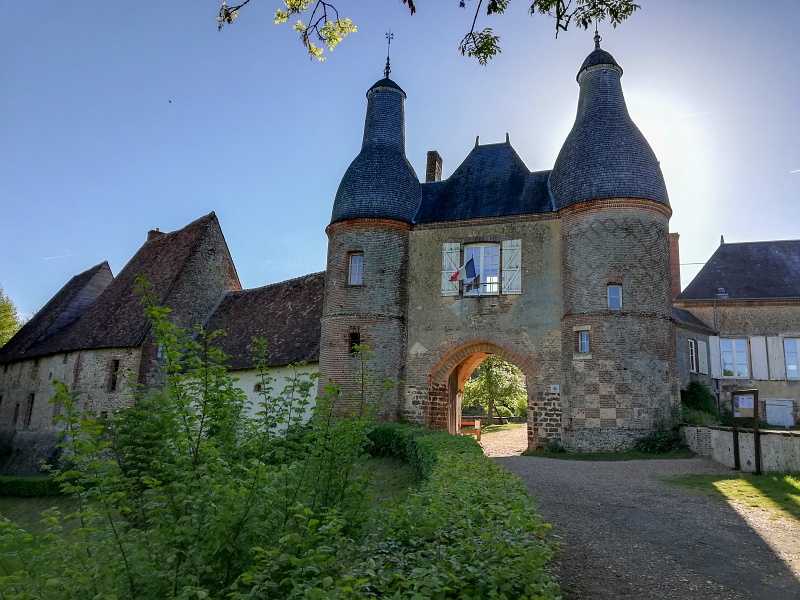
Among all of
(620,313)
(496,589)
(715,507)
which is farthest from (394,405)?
(496,589)

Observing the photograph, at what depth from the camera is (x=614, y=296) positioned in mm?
15469

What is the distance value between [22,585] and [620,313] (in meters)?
13.6

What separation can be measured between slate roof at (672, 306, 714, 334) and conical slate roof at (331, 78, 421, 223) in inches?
378

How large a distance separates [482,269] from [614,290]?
11.5 feet

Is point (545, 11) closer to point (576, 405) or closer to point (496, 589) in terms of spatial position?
point (496, 589)

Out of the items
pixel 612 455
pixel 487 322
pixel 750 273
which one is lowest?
pixel 612 455

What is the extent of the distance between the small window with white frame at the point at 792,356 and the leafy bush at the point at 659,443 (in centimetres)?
911

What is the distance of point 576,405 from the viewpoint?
594 inches

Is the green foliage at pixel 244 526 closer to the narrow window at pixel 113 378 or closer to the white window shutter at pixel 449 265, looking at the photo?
the white window shutter at pixel 449 265

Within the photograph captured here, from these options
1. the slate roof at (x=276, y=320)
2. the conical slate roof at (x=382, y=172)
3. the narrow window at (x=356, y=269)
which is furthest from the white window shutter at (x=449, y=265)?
the slate roof at (x=276, y=320)

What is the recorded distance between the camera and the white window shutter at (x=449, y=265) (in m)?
17.1

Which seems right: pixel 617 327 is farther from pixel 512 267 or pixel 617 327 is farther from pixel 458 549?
pixel 458 549

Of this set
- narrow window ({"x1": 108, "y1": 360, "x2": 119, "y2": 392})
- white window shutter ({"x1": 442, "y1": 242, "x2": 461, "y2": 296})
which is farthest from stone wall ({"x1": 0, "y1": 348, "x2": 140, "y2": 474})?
white window shutter ({"x1": 442, "y1": 242, "x2": 461, "y2": 296})

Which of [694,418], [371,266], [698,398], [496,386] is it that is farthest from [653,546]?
[496,386]
